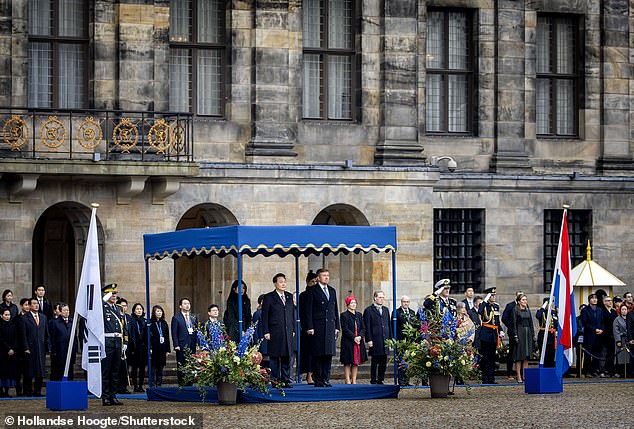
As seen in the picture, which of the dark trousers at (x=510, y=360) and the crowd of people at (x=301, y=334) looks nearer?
the crowd of people at (x=301, y=334)

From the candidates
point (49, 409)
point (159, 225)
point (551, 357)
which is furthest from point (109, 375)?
point (551, 357)

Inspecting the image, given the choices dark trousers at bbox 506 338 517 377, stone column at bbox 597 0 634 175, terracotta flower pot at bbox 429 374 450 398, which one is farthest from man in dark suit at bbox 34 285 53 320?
stone column at bbox 597 0 634 175

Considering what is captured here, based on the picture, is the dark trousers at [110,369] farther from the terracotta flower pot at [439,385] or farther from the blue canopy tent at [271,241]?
the terracotta flower pot at [439,385]

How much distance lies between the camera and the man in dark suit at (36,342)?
2917 cm

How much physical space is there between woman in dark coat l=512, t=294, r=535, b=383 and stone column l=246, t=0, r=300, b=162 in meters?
5.62

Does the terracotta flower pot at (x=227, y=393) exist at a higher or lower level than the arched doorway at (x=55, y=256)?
lower

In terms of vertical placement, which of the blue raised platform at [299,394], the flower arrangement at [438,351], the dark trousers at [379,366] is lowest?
the blue raised platform at [299,394]

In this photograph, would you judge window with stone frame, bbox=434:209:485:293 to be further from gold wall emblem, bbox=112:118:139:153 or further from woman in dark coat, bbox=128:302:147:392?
woman in dark coat, bbox=128:302:147:392

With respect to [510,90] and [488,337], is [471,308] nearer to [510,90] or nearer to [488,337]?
[488,337]

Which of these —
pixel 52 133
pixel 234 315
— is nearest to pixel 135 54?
pixel 52 133

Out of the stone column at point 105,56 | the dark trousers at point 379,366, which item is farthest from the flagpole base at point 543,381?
the stone column at point 105,56

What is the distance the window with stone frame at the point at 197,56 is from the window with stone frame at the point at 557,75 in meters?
7.45

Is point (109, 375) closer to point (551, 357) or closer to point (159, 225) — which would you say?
point (159, 225)

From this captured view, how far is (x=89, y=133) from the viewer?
3341cm
